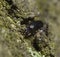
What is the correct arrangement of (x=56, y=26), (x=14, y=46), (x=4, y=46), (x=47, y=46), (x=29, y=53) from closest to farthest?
(x=4, y=46) → (x=14, y=46) → (x=29, y=53) → (x=47, y=46) → (x=56, y=26)

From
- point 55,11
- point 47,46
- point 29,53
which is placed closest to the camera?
point 29,53

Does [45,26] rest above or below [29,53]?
above

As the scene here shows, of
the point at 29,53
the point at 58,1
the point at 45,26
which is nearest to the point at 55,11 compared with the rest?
the point at 58,1

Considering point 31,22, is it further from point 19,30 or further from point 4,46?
point 4,46

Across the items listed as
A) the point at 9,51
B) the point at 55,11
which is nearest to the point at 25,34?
the point at 9,51

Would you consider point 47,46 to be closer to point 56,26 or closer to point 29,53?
point 29,53

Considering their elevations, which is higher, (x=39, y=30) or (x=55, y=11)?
(x=55, y=11)

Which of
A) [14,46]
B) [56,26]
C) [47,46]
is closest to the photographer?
[14,46]

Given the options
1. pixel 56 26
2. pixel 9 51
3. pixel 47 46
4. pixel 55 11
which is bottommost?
pixel 9 51

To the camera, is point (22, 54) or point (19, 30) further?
point (19, 30)
